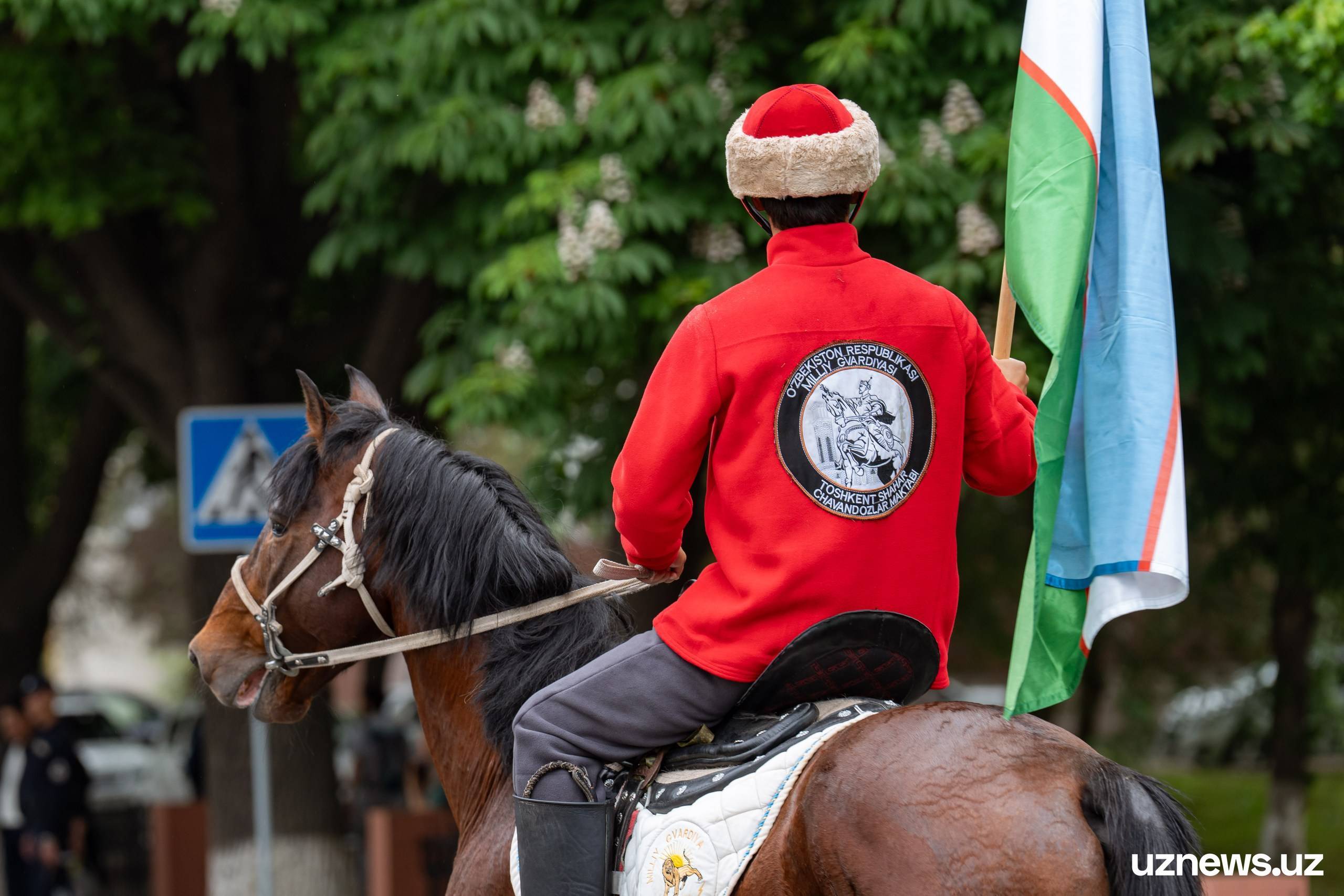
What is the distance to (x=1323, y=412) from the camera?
29.5ft

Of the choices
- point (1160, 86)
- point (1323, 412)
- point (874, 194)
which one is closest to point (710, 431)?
point (874, 194)

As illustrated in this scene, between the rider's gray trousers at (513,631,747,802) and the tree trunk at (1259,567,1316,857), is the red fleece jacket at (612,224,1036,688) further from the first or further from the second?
the tree trunk at (1259,567,1316,857)

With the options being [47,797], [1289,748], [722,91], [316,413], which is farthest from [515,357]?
[1289,748]

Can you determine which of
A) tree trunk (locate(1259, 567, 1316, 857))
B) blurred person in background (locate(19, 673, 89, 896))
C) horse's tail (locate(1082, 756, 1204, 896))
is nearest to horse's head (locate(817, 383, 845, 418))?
horse's tail (locate(1082, 756, 1204, 896))

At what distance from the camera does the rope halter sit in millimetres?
3629

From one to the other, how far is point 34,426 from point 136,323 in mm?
6993

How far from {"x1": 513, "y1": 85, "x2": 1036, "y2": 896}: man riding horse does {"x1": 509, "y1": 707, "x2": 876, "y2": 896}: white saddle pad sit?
5.7 inches

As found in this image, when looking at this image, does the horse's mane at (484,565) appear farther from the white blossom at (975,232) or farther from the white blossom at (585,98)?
the white blossom at (585,98)

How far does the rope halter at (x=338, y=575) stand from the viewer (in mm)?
3629

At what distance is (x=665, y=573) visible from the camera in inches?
132

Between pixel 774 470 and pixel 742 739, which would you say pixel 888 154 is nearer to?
pixel 774 470

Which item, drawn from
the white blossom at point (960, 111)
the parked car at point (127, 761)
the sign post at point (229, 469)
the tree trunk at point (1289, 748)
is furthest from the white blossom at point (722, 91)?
the parked car at point (127, 761)

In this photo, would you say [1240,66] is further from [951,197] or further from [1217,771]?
[1217,771]

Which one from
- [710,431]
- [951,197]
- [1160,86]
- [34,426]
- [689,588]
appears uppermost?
[1160,86]
